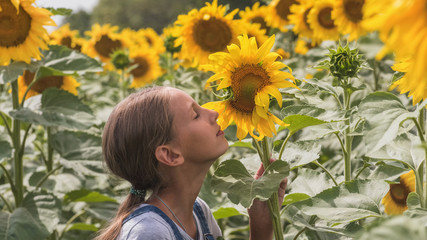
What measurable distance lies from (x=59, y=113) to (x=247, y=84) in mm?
1132

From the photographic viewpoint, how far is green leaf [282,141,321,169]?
4.68 feet

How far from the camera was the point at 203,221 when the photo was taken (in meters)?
1.72

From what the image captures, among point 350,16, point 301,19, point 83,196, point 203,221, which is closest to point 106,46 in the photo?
point 301,19

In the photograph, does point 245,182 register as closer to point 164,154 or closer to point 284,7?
point 164,154

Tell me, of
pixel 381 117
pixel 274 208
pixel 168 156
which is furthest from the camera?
pixel 168 156

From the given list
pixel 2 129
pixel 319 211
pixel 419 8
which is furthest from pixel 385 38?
pixel 2 129

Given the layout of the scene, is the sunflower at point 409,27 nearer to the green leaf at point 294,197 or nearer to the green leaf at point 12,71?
the green leaf at point 294,197

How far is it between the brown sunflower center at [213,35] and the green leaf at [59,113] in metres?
0.59

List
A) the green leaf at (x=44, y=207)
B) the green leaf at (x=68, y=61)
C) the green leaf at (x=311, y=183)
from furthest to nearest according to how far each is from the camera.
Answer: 1. the green leaf at (x=68, y=61)
2. the green leaf at (x=44, y=207)
3. the green leaf at (x=311, y=183)

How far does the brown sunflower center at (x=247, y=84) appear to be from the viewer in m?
1.37

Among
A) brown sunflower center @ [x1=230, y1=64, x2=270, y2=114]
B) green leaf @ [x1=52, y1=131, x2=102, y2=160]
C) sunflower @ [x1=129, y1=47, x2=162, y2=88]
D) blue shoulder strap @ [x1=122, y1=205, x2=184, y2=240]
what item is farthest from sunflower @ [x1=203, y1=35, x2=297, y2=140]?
sunflower @ [x1=129, y1=47, x2=162, y2=88]

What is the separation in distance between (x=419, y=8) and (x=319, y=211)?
A: 0.75 m

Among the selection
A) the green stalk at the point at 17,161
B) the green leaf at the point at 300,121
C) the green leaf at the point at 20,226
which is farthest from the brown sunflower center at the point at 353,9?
the green leaf at the point at 20,226

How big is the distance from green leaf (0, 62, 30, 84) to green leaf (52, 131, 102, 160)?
41 centimetres
